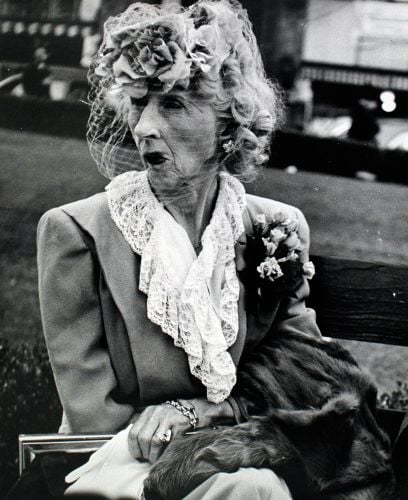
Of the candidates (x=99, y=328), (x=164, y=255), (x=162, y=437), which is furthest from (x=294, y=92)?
(x=162, y=437)

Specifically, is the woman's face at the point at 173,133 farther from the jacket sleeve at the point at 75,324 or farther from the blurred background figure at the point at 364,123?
the blurred background figure at the point at 364,123

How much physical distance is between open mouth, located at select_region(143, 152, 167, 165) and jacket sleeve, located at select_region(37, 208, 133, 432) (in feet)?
1.06

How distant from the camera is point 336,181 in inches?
108

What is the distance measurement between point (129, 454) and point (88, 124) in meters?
1.14

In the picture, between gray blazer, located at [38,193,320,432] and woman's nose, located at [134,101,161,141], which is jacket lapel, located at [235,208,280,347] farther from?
woman's nose, located at [134,101,161,141]

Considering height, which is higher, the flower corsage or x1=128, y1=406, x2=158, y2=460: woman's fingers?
the flower corsage

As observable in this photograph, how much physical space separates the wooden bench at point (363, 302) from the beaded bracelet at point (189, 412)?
57 centimetres

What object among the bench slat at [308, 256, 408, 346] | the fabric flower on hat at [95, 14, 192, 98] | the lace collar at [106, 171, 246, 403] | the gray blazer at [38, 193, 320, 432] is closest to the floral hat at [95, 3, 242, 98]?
the fabric flower on hat at [95, 14, 192, 98]

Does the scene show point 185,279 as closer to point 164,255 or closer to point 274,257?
point 164,255

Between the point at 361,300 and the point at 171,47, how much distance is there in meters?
1.14

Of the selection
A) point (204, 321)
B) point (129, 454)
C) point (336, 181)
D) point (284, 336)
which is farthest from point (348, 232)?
point (129, 454)

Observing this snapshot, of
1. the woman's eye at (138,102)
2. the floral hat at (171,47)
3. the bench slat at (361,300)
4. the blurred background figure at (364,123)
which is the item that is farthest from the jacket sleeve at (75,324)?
the blurred background figure at (364,123)

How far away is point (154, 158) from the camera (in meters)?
2.53

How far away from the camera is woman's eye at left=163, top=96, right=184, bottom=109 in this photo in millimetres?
2457
